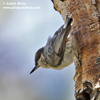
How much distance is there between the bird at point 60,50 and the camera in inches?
90.0

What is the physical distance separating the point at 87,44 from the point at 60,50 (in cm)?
52

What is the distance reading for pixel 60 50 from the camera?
244cm

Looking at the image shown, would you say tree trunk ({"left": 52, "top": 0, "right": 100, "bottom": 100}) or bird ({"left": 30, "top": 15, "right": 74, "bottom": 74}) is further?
bird ({"left": 30, "top": 15, "right": 74, "bottom": 74})

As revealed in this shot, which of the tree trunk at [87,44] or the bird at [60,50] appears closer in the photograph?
the tree trunk at [87,44]

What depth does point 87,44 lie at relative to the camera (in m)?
1.98

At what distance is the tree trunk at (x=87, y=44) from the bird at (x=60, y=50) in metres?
0.14

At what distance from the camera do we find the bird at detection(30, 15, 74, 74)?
2.29 meters

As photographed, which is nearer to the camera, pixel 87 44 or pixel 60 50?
pixel 87 44

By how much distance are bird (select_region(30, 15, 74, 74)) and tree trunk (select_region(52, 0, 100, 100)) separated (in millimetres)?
139

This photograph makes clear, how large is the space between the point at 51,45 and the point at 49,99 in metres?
1.31

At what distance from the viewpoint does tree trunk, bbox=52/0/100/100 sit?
1.73m

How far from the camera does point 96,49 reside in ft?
6.13

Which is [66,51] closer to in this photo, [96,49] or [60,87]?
[96,49]

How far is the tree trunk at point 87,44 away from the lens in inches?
68.1
